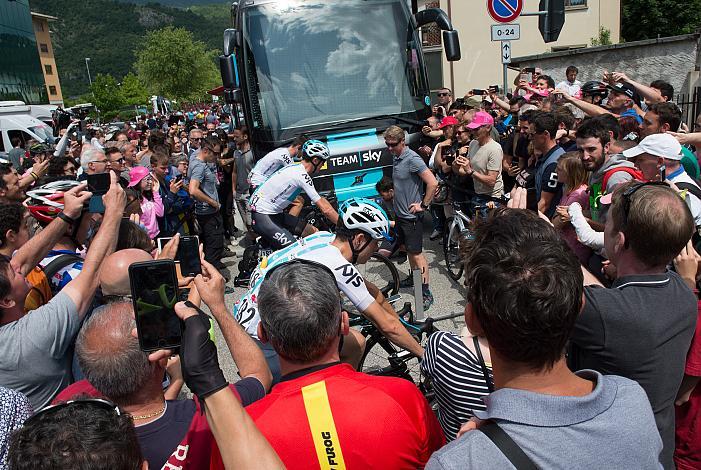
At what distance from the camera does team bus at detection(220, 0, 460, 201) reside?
7770 millimetres

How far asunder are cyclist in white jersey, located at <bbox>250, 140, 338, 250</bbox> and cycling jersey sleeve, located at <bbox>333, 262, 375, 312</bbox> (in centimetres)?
279

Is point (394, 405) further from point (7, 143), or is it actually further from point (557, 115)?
point (7, 143)

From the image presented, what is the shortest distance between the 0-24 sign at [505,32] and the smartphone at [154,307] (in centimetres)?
787

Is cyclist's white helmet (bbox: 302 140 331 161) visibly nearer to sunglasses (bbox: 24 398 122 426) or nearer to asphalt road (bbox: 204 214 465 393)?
asphalt road (bbox: 204 214 465 393)

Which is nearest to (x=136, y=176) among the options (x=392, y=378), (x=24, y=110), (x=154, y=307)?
(x=154, y=307)

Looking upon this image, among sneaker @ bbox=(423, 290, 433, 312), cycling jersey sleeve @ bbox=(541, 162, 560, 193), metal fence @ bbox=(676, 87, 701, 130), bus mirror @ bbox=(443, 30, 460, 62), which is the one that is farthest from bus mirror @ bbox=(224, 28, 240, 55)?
metal fence @ bbox=(676, 87, 701, 130)

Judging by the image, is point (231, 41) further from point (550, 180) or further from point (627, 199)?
point (627, 199)

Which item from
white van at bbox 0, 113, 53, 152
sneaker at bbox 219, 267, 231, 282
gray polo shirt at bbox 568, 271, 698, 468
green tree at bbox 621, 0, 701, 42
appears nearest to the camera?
gray polo shirt at bbox 568, 271, 698, 468

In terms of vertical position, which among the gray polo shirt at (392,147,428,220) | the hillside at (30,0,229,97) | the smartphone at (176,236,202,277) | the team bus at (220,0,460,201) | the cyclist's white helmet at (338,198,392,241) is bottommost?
the gray polo shirt at (392,147,428,220)

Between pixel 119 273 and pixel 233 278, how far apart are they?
5009 millimetres

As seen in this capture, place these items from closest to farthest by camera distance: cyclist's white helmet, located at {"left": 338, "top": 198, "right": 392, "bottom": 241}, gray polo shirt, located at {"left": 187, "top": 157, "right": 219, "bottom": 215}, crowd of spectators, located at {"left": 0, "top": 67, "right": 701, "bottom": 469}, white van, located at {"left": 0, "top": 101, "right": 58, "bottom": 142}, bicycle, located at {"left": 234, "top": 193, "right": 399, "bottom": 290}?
crowd of spectators, located at {"left": 0, "top": 67, "right": 701, "bottom": 469}
cyclist's white helmet, located at {"left": 338, "top": 198, "right": 392, "bottom": 241}
bicycle, located at {"left": 234, "top": 193, "right": 399, "bottom": 290}
gray polo shirt, located at {"left": 187, "top": 157, "right": 219, "bottom": 215}
white van, located at {"left": 0, "top": 101, "right": 58, "bottom": 142}

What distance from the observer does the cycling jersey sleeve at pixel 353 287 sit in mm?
3000

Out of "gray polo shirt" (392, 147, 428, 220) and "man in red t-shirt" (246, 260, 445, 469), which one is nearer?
"man in red t-shirt" (246, 260, 445, 469)

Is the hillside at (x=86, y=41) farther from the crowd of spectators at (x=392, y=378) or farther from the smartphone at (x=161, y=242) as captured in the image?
the crowd of spectators at (x=392, y=378)
